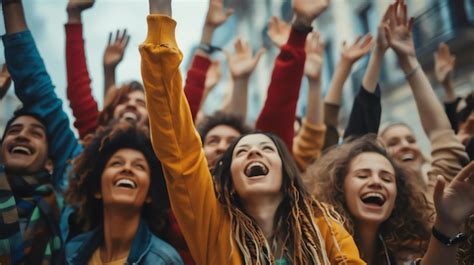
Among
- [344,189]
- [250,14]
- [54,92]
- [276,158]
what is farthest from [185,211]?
[250,14]

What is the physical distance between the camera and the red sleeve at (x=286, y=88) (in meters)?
3.35

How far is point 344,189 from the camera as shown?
320 cm

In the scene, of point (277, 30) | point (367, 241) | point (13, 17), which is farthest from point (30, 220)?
point (277, 30)

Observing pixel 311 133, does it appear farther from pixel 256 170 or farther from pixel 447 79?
pixel 447 79

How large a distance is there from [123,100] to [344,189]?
160 cm

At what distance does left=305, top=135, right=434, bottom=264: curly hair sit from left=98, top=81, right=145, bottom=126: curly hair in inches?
51.1

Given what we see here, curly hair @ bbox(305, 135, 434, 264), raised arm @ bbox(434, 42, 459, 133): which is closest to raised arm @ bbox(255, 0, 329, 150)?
curly hair @ bbox(305, 135, 434, 264)

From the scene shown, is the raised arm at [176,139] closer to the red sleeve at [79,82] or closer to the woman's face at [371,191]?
the woman's face at [371,191]

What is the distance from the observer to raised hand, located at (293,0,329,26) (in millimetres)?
3359

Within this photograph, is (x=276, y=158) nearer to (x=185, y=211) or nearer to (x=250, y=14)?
(x=185, y=211)

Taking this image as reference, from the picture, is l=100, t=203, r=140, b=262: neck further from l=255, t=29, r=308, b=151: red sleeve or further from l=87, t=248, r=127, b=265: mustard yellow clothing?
l=255, t=29, r=308, b=151: red sleeve

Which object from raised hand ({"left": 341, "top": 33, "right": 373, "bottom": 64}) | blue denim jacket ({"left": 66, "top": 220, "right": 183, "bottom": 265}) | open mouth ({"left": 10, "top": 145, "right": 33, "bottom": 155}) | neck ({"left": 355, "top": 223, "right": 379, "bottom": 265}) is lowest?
neck ({"left": 355, "top": 223, "right": 379, "bottom": 265})

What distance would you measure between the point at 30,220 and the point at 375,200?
1.68 m

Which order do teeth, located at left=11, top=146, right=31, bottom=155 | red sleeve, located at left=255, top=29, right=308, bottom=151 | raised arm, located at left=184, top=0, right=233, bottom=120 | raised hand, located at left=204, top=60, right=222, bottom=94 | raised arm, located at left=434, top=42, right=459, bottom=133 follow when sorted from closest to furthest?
teeth, located at left=11, top=146, right=31, bottom=155 → red sleeve, located at left=255, top=29, right=308, bottom=151 → raised arm, located at left=184, top=0, right=233, bottom=120 → raised arm, located at left=434, top=42, right=459, bottom=133 → raised hand, located at left=204, top=60, right=222, bottom=94
